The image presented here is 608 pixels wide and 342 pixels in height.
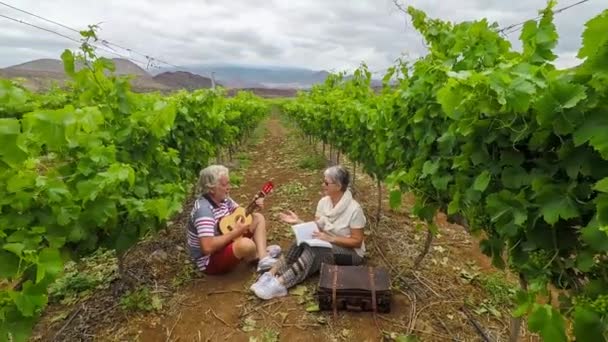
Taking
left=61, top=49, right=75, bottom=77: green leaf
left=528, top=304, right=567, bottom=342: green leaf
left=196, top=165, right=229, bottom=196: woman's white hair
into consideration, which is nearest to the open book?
left=196, top=165, right=229, bottom=196: woman's white hair

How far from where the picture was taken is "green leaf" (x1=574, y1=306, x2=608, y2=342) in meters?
1.32

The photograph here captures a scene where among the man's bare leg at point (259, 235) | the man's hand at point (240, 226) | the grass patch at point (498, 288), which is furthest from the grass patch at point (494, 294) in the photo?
the man's hand at point (240, 226)

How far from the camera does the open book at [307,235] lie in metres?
4.05

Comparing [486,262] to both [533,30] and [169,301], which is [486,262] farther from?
[169,301]

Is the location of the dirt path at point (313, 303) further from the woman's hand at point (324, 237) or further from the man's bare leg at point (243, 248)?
the woman's hand at point (324, 237)

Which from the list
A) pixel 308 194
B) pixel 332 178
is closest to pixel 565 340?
pixel 332 178

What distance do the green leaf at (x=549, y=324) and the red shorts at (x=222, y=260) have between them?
319cm

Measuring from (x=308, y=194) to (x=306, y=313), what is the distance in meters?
4.22

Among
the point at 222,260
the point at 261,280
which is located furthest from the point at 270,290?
the point at 222,260

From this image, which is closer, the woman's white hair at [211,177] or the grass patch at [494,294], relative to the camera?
the grass patch at [494,294]

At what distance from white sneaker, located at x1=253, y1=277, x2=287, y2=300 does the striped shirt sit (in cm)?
70

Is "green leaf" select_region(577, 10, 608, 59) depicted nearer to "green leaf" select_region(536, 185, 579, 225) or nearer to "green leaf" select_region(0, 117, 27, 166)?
"green leaf" select_region(536, 185, 579, 225)

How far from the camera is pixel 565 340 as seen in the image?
142cm

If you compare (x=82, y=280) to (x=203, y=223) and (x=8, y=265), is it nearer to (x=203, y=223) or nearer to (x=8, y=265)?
(x=203, y=223)
